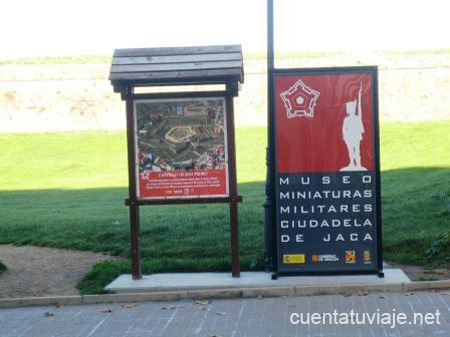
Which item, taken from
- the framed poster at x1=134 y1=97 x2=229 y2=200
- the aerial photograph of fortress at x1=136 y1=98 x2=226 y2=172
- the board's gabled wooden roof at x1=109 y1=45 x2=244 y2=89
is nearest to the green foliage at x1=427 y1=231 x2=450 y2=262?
the framed poster at x1=134 y1=97 x2=229 y2=200

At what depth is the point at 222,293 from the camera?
9297mm

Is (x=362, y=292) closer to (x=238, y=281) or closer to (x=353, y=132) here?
(x=238, y=281)

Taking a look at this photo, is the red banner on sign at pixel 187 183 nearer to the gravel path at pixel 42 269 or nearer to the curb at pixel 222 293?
the curb at pixel 222 293

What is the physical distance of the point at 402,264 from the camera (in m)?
10.9

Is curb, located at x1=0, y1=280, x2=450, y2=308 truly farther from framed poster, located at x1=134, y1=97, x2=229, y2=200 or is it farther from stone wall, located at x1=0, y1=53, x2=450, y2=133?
stone wall, located at x1=0, y1=53, x2=450, y2=133

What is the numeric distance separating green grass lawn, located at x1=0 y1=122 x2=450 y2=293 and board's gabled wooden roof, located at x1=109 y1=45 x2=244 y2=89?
8.22ft

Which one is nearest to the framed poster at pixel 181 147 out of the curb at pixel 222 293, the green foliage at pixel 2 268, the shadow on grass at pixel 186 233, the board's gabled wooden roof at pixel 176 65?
the board's gabled wooden roof at pixel 176 65

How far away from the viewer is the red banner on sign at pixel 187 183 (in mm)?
10203

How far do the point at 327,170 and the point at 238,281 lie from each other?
1.69 meters

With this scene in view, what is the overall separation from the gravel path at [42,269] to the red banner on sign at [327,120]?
10.6 ft

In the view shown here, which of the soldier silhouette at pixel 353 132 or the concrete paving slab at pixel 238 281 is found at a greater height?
the soldier silhouette at pixel 353 132

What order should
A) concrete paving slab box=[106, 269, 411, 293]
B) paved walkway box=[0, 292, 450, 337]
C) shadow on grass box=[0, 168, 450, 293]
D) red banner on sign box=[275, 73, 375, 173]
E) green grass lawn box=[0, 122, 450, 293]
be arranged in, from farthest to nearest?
1. green grass lawn box=[0, 122, 450, 293]
2. shadow on grass box=[0, 168, 450, 293]
3. red banner on sign box=[275, 73, 375, 173]
4. concrete paving slab box=[106, 269, 411, 293]
5. paved walkway box=[0, 292, 450, 337]

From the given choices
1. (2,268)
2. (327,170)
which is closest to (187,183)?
(327,170)

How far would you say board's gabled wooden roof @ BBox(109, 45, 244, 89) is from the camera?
9.93 m
